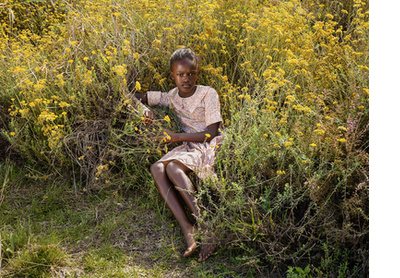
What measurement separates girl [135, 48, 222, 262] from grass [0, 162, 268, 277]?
13 centimetres

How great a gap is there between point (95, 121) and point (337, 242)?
1780 mm

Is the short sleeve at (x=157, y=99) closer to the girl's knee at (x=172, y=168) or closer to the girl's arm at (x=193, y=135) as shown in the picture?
the girl's arm at (x=193, y=135)

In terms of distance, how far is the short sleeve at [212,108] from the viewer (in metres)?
2.83

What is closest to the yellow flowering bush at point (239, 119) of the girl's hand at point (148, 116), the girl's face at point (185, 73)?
the girl's hand at point (148, 116)

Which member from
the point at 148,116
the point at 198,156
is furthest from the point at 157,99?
the point at 198,156

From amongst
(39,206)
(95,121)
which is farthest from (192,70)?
(39,206)

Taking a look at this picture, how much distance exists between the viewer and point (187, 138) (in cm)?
283

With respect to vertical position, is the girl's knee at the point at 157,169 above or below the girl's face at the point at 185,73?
below

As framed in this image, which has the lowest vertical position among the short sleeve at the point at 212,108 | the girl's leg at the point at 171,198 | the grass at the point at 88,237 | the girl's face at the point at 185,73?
the grass at the point at 88,237

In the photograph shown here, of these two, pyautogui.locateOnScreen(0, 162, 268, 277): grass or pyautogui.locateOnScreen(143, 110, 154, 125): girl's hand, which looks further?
pyautogui.locateOnScreen(143, 110, 154, 125): girl's hand

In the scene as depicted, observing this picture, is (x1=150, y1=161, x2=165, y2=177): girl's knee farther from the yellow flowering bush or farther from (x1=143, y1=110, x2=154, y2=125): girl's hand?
(x1=143, y1=110, x2=154, y2=125): girl's hand

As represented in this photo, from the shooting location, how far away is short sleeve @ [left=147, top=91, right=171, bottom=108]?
121 inches

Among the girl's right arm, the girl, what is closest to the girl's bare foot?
the girl

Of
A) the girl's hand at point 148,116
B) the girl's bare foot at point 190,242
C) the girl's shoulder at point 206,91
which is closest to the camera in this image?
the girl's bare foot at point 190,242
